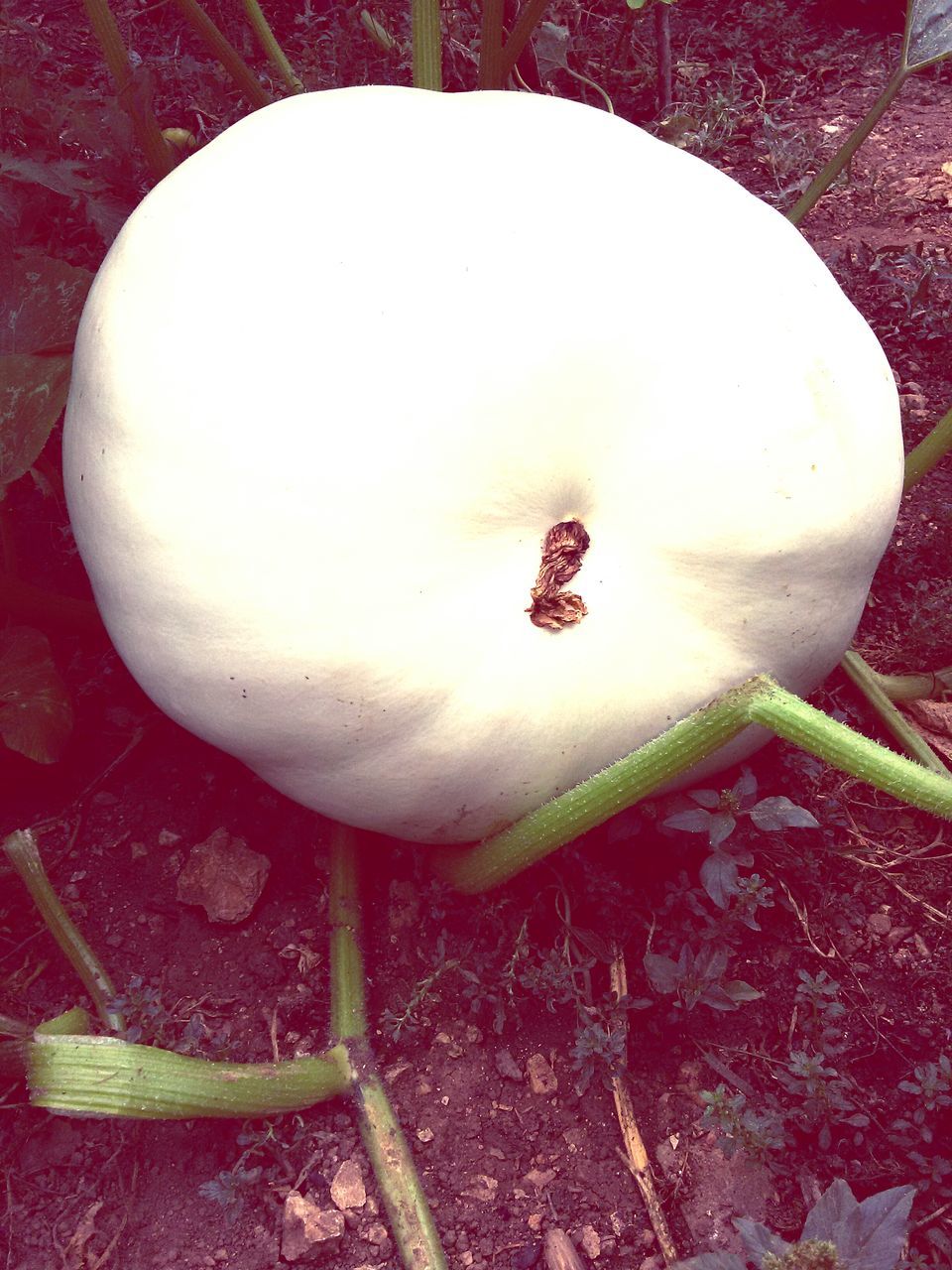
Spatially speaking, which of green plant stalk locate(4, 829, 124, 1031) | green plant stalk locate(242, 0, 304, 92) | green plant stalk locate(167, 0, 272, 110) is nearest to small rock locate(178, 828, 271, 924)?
green plant stalk locate(4, 829, 124, 1031)

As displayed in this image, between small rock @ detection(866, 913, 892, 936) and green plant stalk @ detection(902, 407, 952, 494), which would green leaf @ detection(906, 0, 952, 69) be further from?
small rock @ detection(866, 913, 892, 936)

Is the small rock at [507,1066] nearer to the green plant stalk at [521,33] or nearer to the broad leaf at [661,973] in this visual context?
the broad leaf at [661,973]

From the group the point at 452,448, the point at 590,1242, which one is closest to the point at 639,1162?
the point at 590,1242

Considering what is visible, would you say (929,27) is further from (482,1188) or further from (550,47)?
(482,1188)

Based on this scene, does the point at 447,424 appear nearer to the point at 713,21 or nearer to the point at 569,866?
the point at 569,866

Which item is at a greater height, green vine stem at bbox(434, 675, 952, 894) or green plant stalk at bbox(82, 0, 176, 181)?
green plant stalk at bbox(82, 0, 176, 181)

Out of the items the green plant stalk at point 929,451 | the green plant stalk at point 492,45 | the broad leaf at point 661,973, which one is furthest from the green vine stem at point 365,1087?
the green plant stalk at point 492,45
